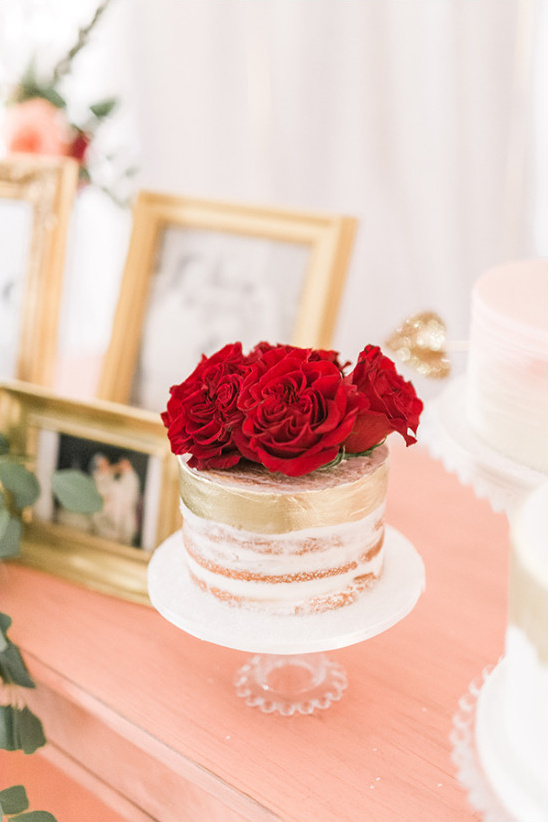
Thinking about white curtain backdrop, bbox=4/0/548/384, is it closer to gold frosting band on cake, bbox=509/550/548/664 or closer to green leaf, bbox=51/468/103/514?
green leaf, bbox=51/468/103/514

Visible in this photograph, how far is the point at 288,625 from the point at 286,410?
0.15 meters

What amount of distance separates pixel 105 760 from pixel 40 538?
263 millimetres

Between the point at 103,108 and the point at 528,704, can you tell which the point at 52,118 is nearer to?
the point at 103,108

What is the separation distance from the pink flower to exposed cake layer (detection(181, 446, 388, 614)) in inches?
29.6

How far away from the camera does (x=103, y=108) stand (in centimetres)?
115

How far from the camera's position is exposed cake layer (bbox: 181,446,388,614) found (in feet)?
1.68

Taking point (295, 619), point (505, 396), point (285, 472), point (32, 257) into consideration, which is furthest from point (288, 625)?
point (32, 257)

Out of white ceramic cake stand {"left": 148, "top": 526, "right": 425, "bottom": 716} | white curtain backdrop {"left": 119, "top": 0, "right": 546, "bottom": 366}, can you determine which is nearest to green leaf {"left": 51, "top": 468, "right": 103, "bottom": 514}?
white ceramic cake stand {"left": 148, "top": 526, "right": 425, "bottom": 716}

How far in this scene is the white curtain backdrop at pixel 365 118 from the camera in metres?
1.30

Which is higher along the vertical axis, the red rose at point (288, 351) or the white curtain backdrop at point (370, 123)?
the white curtain backdrop at point (370, 123)

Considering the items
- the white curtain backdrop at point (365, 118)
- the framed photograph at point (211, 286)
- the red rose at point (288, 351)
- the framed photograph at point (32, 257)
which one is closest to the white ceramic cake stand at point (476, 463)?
the red rose at point (288, 351)

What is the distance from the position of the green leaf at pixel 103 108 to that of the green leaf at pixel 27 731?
869 millimetres

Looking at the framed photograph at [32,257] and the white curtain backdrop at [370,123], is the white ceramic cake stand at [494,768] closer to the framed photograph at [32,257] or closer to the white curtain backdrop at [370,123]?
the framed photograph at [32,257]

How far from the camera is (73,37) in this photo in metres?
1.67
